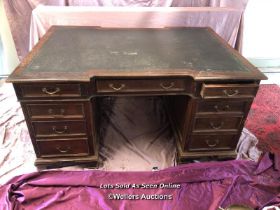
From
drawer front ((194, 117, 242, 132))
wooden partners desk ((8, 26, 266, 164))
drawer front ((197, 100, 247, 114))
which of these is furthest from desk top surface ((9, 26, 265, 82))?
drawer front ((194, 117, 242, 132))

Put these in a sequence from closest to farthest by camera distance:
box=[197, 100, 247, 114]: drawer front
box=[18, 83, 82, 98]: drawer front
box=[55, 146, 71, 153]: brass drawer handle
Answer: box=[18, 83, 82, 98]: drawer front → box=[197, 100, 247, 114]: drawer front → box=[55, 146, 71, 153]: brass drawer handle

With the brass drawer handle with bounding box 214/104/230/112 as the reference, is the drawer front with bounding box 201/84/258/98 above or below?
above

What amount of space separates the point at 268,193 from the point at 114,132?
3.53 ft

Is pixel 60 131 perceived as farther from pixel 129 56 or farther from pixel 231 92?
pixel 231 92

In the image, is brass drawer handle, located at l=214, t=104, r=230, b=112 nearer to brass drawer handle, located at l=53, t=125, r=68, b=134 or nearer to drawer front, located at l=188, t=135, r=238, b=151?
drawer front, located at l=188, t=135, r=238, b=151

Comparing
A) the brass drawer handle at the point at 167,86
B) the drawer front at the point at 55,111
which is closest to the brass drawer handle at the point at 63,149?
the drawer front at the point at 55,111

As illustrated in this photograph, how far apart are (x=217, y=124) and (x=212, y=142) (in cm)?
14

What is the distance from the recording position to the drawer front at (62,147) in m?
1.28

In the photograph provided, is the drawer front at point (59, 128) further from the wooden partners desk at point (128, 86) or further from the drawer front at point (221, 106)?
the drawer front at point (221, 106)

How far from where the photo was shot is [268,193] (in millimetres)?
1253

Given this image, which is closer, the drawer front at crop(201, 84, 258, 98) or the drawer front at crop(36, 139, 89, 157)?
the drawer front at crop(201, 84, 258, 98)

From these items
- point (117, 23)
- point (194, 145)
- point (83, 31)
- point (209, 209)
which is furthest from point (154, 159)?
point (117, 23)

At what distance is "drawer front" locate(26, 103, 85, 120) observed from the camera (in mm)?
1140

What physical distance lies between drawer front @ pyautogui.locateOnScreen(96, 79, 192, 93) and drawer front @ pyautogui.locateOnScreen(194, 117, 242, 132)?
236 millimetres
